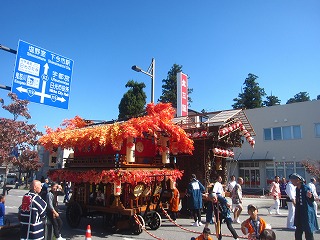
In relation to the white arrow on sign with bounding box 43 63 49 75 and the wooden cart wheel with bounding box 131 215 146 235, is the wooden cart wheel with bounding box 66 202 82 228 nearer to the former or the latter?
the wooden cart wheel with bounding box 131 215 146 235

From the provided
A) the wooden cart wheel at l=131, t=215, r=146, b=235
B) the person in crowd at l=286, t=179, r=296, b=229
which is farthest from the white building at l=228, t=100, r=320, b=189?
the wooden cart wheel at l=131, t=215, r=146, b=235

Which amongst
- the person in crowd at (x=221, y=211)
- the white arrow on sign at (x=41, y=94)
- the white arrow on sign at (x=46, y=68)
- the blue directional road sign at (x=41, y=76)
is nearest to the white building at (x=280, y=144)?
the person in crowd at (x=221, y=211)

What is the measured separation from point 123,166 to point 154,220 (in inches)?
96.6

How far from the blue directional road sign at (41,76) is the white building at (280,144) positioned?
20333mm

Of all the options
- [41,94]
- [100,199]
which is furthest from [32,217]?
[100,199]

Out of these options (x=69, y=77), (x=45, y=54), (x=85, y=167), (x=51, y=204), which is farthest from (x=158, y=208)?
(x=45, y=54)

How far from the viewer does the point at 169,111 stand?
10.8 m

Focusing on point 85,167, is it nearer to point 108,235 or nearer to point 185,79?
point 108,235

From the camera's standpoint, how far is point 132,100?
31578mm

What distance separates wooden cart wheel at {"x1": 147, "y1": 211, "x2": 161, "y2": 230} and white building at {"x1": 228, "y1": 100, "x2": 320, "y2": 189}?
17866 millimetres

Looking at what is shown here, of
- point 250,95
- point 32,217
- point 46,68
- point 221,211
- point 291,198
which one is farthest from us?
point 250,95

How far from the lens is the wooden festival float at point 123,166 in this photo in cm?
964

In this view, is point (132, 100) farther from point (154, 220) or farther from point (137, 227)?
point (137, 227)

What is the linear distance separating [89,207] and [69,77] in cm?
498
